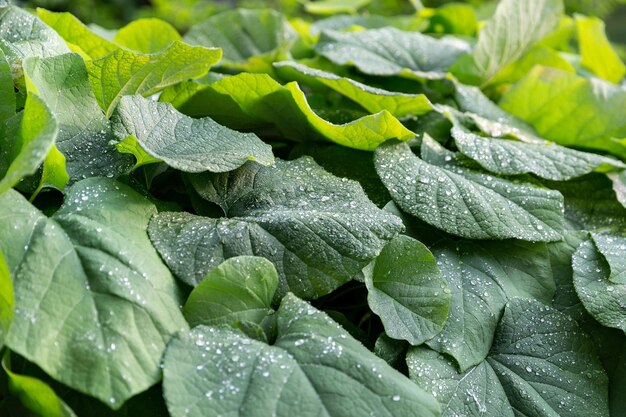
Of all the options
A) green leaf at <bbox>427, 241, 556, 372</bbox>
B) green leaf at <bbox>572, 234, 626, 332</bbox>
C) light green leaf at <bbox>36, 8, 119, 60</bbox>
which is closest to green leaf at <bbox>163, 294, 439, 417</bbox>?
green leaf at <bbox>427, 241, 556, 372</bbox>

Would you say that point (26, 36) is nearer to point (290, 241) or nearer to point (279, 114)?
point (279, 114)

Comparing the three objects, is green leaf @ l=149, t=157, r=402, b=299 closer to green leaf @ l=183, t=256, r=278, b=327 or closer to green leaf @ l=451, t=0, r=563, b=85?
green leaf @ l=183, t=256, r=278, b=327

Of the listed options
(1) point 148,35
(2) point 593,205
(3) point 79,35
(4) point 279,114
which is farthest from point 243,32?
(2) point 593,205

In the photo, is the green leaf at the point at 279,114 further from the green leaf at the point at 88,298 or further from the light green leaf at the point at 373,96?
the green leaf at the point at 88,298

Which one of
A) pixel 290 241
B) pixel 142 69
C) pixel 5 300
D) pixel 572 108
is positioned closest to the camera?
pixel 5 300

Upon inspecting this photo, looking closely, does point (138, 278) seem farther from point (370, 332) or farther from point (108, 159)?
point (370, 332)

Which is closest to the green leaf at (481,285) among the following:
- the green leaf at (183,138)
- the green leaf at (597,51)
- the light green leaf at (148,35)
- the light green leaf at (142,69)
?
the green leaf at (183,138)
